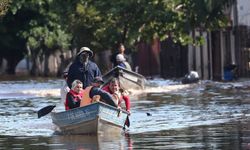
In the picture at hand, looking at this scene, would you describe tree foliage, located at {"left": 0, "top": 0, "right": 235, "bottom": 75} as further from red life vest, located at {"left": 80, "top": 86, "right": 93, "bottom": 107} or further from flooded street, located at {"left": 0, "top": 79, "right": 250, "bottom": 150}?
red life vest, located at {"left": 80, "top": 86, "right": 93, "bottom": 107}

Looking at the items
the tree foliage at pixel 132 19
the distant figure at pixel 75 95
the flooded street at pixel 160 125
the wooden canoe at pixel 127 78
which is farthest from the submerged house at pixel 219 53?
the distant figure at pixel 75 95

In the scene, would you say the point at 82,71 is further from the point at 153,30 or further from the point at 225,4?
the point at 153,30

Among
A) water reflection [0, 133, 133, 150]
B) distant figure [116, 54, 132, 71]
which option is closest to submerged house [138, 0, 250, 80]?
distant figure [116, 54, 132, 71]

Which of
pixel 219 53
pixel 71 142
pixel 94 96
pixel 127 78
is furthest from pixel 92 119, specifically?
pixel 219 53

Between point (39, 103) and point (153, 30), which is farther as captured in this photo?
point (153, 30)

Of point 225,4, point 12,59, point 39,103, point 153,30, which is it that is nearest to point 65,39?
point 12,59

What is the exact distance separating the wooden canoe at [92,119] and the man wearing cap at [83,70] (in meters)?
1.62

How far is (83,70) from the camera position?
73.7 feet

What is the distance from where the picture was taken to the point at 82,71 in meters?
22.5

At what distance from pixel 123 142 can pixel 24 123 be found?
21.7 ft

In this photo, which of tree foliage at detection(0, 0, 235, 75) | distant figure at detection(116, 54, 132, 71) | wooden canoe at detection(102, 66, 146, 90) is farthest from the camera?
tree foliage at detection(0, 0, 235, 75)

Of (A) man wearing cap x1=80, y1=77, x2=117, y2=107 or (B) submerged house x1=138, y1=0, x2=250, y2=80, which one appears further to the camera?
(B) submerged house x1=138, y1=0, x2=250, y2=80

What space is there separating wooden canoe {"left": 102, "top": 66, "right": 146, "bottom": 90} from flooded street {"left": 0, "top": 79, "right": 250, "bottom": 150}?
1.34 m

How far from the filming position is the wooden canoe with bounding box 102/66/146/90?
3793 cm
